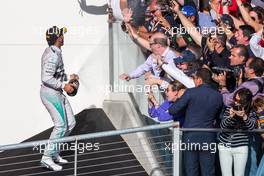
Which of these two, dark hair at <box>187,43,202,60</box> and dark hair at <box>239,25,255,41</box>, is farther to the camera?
dark hair at <box>239,25,255,41</box>

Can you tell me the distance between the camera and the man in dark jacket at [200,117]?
6.92 metres

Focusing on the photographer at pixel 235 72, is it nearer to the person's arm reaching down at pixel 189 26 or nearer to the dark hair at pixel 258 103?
the dark hair at pixel 258 103

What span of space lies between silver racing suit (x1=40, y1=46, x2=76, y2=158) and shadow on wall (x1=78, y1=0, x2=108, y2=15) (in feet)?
4.77

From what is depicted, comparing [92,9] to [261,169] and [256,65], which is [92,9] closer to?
[256,65]

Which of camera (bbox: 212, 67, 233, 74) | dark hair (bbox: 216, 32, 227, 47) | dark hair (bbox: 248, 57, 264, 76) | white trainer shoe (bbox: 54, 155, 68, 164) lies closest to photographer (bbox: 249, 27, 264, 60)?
dark hair (bbox: 216, 32, 227, 47)

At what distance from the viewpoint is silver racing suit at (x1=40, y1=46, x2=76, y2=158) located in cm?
770

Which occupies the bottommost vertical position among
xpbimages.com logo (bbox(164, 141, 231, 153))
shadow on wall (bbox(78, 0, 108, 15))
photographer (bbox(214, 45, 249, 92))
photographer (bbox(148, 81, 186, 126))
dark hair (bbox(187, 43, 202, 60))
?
xpbimages.com logo (bbox(164, 141, 231, 153))

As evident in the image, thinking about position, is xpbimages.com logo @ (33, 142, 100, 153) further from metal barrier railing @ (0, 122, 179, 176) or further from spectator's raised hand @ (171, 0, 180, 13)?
spectator's raised hand @ (171, 0, 180, 13)

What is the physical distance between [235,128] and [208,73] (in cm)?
61

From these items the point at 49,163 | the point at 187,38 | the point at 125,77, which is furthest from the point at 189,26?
the point at 49,163

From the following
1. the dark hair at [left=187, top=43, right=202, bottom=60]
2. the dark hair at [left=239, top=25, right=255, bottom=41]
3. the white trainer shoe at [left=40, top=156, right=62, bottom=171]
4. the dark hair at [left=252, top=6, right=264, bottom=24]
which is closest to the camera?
the white trainer shoe at [left=40, top=156, right=62, bottom=171]

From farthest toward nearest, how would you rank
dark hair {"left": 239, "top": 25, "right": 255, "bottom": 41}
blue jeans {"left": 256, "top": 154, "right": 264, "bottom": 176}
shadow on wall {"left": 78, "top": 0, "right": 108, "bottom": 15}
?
1. shadow on wall {"left": 78, "top": 0, "right": 108, "bottom": 15}
2. dark hair {"left": 239, "top": 25, "right": 255, "bottom": 41}
3. blue jeans {"left": 256, "top": 154, "right": 264, "bottom": 176}

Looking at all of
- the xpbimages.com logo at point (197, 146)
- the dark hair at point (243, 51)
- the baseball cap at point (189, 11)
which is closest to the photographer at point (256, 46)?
the dark hair at point (243, 51)

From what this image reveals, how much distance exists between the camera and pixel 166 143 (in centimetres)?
734
